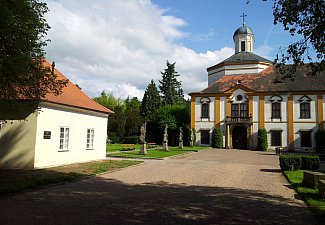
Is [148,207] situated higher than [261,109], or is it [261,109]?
[261,109]

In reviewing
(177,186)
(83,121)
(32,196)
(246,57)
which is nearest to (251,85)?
(246,57)

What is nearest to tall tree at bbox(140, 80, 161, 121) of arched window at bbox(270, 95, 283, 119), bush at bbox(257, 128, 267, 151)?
bush at bbox(257, 128, 267, 151)

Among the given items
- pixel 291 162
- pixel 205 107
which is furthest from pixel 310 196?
pixel 205 107

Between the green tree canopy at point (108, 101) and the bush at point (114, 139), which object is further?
the green tree canopy at point (108, 101)

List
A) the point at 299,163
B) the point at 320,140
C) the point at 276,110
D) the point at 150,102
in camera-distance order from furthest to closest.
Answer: the point at 150,102, the point at 276,110, the point at 320,140, the point at 299,163

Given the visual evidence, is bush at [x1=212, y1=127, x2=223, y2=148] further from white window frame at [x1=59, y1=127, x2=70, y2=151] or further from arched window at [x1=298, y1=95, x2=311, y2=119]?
white window frame at [x1=59, y1=127, x2=70, y2=151]

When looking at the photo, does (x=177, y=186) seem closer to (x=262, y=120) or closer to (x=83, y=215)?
(x=83, y=215)

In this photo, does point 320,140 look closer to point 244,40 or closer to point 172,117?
point 172,117

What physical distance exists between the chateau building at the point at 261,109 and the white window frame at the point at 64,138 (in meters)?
28.0

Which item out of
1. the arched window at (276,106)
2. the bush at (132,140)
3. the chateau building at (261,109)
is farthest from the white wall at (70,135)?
the bush at (132,140)

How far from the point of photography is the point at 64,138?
18219mm

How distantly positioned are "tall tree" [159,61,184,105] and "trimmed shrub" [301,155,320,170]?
5768 cm

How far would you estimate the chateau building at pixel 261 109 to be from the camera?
39875 millimetres

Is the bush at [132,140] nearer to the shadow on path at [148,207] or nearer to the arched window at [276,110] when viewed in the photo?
the arched window at [276,110]
